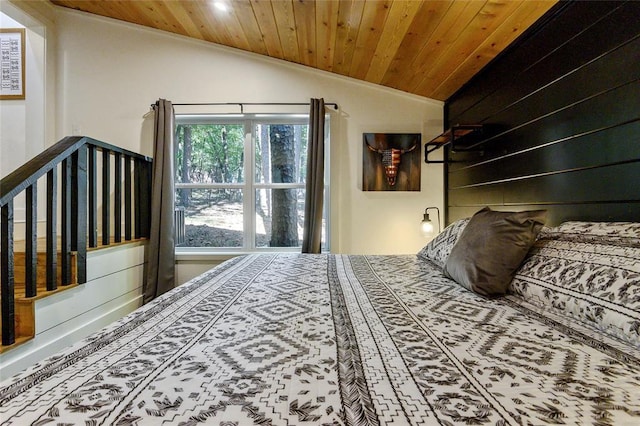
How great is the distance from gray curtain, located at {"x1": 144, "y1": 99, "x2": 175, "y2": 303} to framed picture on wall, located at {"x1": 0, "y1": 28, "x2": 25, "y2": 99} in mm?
1448

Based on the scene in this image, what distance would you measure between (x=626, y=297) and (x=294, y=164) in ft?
8.94

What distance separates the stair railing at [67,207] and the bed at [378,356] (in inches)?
40.3

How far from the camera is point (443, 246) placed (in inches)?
70.9

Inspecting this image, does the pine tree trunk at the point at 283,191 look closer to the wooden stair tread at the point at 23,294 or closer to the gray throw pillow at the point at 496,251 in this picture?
the wooden stair tread at the point at 23,294

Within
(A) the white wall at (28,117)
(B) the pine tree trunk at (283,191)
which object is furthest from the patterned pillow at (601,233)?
(A) the white wall at (28,117)

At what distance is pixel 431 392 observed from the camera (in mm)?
542

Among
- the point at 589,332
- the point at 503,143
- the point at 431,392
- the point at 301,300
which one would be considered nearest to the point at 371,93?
the point at 503,143

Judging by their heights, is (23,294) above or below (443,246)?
below

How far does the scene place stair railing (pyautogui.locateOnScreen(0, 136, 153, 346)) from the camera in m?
1.52

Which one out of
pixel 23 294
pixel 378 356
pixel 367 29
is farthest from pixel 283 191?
pixel 378 356

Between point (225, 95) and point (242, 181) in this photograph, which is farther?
point (242, 181)

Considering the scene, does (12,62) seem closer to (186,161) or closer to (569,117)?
(186,161)

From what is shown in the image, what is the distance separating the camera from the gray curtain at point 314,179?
2914 millimetres

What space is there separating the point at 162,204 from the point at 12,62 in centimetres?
209
